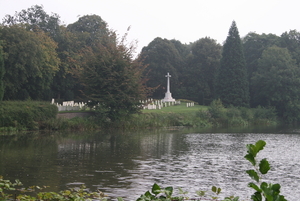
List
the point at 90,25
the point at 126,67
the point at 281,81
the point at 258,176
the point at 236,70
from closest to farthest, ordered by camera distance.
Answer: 1. the point at 258,176
2. the point at 126,67
3. the point at 281,81
4. the point at 236,70
5. the point at 90,25

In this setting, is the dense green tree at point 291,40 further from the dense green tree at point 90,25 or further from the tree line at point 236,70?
the dense green tree at point 90,25

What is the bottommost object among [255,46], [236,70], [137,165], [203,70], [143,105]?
[137,165]

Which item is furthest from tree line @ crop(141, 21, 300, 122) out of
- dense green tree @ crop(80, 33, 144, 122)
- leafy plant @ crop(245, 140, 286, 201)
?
leafy plant @ crop(245, 140, 286, 201)

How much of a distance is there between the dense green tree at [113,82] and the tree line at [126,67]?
0.31ft

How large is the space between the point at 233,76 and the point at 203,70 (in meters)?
10.0

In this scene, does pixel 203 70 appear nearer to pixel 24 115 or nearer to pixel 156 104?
pixel 156 104

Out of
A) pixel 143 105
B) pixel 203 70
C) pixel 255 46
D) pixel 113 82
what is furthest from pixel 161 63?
pixel 113 82

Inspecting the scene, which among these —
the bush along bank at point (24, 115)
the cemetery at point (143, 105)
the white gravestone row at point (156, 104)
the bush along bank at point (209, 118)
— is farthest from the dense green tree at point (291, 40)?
the bush along bank at point (24, 115)

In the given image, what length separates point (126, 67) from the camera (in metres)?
36.8

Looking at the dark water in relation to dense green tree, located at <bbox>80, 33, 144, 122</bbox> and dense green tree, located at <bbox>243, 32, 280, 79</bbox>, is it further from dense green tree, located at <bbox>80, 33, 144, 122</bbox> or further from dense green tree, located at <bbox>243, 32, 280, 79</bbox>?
dense green tree, located at <bbox>243, 32, 280, 79</bbox>

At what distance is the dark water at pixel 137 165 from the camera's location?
42.0ft

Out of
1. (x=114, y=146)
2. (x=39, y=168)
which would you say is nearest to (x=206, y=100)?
(x=114, y=146)

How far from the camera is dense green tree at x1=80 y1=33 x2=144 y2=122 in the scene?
36750mm

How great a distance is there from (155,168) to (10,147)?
32.0ft
